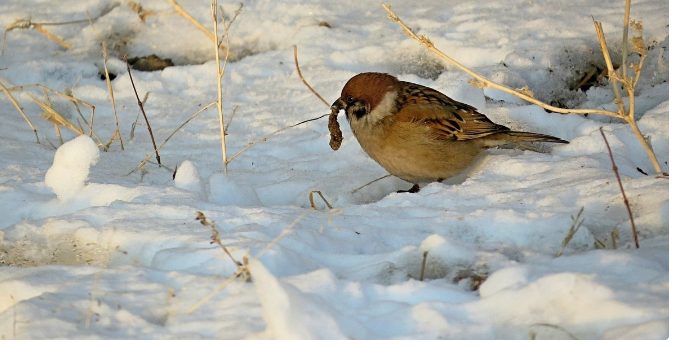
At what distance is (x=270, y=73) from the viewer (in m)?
5.91

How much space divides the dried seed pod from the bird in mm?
59

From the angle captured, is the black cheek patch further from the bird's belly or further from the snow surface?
the snow surface

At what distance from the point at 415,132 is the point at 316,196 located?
0.65 metres

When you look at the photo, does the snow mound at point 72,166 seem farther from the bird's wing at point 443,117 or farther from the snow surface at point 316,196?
the bird's wing at point 443,117

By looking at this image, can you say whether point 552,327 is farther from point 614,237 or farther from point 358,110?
point 358,110

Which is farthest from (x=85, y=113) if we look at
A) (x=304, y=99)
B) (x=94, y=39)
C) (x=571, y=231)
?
(x=571, y=231)

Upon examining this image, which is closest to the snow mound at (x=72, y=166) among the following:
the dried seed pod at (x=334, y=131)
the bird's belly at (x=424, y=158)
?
the dried seed pod at (x=334, y=131)

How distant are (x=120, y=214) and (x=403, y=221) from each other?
126cm

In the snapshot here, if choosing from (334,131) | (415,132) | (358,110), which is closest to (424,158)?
(415,132)

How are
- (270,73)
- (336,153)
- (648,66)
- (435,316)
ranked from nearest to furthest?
(435,316) → (336,153) → (648,66) → (270,73)

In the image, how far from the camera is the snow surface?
238 cm

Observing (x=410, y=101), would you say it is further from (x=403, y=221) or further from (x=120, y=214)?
(x=120, y=214)

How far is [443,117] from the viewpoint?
4262mm

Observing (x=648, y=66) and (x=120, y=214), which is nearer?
(x=120, y=214)
